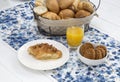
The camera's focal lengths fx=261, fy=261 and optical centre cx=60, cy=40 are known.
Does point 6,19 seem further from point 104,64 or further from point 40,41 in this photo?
point 104,64

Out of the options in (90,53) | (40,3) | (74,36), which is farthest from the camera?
(40,3)

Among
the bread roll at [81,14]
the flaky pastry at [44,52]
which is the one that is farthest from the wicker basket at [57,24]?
the flaky pastry at [44,52]

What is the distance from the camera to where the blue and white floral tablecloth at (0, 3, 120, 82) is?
1.03 m

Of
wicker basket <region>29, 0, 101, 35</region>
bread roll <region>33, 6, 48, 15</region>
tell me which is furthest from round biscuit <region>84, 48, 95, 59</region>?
bread roll <region>33, 6, 48, 15</region>

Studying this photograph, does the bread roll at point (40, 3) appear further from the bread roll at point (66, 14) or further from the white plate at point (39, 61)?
the white plate at point (39, 61)

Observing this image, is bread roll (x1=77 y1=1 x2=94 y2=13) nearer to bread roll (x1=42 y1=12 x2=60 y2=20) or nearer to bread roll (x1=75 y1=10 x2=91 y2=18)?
bread roll (x1=75 y1=10 x2=91 y2=18)

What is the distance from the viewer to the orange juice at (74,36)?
117 cm

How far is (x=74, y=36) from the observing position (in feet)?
3.82

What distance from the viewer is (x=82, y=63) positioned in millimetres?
1099

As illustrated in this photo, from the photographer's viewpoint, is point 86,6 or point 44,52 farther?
point 86,6

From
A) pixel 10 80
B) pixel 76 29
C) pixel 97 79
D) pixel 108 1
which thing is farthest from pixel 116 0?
pixel 10 80

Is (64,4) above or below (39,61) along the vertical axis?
above

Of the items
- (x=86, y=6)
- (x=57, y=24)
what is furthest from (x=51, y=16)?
(x=86, y=6)

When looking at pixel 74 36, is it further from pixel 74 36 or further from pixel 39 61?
pixel 39 61
